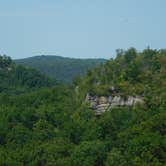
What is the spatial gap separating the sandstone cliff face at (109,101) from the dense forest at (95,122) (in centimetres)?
43

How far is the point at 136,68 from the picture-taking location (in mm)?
42125

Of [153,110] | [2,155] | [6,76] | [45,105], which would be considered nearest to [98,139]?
[153,110]

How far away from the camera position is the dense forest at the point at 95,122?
30.7 metres

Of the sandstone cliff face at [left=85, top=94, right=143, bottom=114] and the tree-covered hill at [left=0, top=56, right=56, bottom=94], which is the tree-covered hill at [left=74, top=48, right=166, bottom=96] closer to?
the sandstone cliff face at [left=85, top=94, right=143, bottom=114]

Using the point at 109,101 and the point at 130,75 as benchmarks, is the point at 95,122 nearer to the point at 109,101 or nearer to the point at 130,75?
the point at 109,101

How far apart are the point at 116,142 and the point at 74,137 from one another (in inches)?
227

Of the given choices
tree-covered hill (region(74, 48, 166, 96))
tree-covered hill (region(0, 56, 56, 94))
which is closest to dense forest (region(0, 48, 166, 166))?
tree-covered hill (region(74, 48, 166, 96))

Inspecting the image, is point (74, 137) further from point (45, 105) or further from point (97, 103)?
point (45, 105)

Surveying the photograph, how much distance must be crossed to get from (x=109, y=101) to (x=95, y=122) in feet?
8.63

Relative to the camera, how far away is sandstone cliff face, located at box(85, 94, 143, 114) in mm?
39719

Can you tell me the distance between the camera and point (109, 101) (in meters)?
40.4

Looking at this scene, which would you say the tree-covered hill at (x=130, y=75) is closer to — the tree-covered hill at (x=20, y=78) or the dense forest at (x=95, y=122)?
the dense forest at (x=95, y=122)

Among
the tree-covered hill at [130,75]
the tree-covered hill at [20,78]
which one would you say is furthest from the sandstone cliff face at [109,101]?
the tree-covered hill at [20,78]

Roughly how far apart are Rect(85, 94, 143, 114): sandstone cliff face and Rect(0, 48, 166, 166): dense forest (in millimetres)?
432
